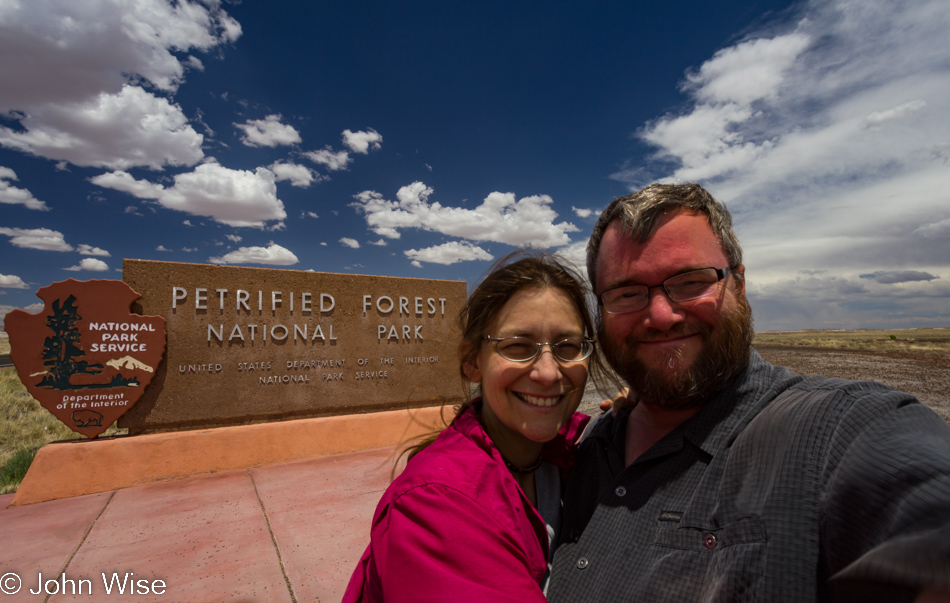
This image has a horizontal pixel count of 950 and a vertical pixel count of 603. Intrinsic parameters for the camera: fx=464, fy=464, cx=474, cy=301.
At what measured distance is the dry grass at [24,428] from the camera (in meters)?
7.37

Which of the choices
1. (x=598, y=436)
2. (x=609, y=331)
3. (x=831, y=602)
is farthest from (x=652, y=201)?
(x=831, y=602)

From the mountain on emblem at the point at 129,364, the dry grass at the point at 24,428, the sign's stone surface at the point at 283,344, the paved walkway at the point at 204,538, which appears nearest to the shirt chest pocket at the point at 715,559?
the paved walkway at the point at 204,538

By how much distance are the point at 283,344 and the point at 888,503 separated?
6111mm

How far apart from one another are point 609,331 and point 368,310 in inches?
213

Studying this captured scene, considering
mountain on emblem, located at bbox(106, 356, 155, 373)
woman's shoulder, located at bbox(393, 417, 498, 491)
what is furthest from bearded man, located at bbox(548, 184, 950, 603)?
mountain on emblem, located at bbox(106, 356, 155, 373)

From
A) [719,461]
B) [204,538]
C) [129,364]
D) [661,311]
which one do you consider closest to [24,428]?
[129,364]

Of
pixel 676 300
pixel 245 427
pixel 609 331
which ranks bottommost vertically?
pixel 245 427

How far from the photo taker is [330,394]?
6.23 m

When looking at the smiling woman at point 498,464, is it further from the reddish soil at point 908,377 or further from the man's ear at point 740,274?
the reddish soil at point 908,377

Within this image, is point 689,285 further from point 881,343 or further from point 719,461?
point 881,343

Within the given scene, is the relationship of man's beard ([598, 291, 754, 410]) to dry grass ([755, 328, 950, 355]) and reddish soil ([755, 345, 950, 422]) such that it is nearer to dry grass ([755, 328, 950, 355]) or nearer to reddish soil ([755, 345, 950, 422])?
dry grass ([755, 328, 950, 355])

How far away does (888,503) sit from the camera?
69 centimetres

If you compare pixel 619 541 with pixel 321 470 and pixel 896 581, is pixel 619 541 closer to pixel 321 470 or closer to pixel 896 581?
pixel 896 581

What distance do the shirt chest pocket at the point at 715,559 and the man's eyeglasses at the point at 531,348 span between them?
0.59 m
